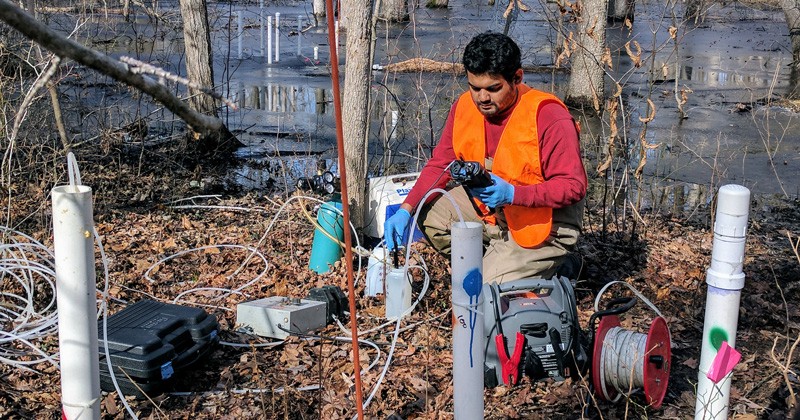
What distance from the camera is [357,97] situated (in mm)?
5805

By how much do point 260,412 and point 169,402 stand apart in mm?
447

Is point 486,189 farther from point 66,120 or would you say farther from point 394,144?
point 66,120

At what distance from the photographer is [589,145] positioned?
9.41m

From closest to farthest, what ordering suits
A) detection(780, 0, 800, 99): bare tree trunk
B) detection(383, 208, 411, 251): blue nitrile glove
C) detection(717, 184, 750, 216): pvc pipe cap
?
detection(717, 184, 750, 216): pvc pipe cap
detection(383, 208, 411, 251): blue nitrile glove
detection(780, 0, 800, 99): bare tree trunk

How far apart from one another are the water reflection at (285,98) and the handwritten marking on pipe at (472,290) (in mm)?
8671

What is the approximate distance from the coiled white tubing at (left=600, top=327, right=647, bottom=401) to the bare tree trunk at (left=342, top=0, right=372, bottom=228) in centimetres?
247

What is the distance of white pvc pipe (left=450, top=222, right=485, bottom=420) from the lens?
2764mm

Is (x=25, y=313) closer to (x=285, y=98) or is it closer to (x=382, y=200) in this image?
(x=382, y=200)

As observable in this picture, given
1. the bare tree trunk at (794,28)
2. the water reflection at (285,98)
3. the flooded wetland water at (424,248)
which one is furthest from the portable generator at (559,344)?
the bare tree trunk at (794,28)

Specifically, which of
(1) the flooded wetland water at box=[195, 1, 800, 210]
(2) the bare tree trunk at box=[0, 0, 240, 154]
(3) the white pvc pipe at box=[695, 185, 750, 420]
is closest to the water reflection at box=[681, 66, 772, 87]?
(1) the flooded wetland water at box=[195, 1, 800, 210]

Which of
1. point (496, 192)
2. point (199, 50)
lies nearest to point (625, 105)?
point (199, 50)

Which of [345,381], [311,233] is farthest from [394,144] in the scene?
[345,381]

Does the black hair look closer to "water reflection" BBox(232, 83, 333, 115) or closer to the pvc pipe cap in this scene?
the pvc pipe cap

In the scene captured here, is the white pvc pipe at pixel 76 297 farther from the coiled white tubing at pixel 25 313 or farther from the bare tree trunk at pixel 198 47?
the bare tree trunk at pixel 198 47
